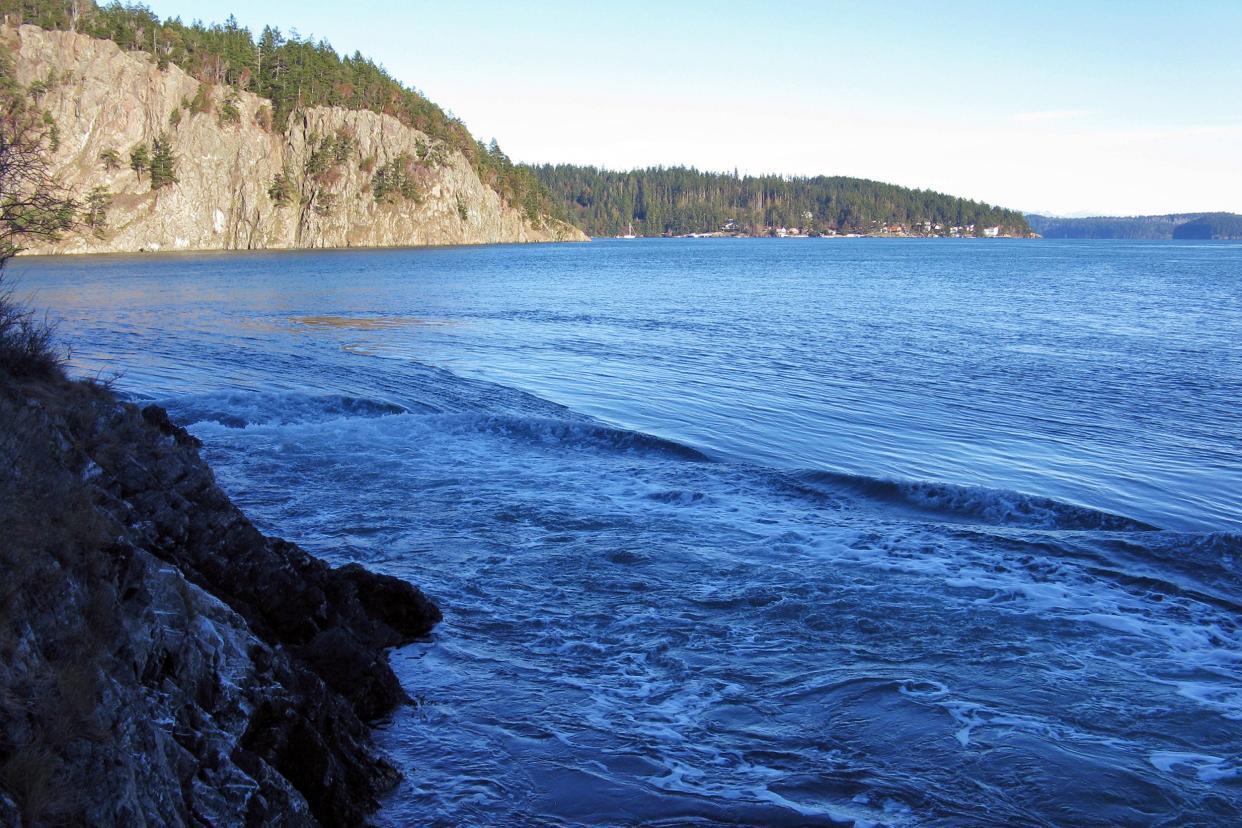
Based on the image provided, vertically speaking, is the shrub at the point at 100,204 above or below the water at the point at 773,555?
above

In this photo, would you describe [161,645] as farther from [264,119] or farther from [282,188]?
[264,119]

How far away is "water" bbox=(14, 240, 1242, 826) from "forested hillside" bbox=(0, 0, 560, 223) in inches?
3632

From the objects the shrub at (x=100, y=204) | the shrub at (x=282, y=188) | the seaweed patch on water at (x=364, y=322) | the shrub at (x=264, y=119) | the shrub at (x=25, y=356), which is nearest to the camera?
the shrub at (x=25, y=356)

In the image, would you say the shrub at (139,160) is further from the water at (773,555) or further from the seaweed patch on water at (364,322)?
the water at (773,555)

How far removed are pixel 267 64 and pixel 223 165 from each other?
27785 millimetres

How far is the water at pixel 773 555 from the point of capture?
7719 mm

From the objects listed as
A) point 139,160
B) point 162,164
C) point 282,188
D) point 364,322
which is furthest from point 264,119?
point 364,322

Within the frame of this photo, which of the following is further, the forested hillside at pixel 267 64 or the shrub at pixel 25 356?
the forested hillside at pixel 267 64

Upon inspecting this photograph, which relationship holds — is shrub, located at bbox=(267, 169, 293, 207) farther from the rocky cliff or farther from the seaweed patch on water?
the seaweed patch on water

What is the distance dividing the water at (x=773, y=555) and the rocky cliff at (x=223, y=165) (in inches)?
2592

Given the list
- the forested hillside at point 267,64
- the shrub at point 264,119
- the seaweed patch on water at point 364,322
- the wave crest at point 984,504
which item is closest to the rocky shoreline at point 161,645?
the wave crest at point 984,504

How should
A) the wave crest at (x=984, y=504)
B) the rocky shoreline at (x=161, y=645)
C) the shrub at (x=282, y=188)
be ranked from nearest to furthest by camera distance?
the rocky shoreline at (x=161, y=645)
the wave crest at (x=984, y=504)
the shrub at (x=282, y=188)

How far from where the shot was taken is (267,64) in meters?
130

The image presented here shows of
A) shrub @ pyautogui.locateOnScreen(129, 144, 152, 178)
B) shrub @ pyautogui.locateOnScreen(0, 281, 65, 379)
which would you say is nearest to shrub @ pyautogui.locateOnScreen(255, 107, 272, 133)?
shrub @ pyautogui.locateOnScreen(129, 144, 152, 178)
